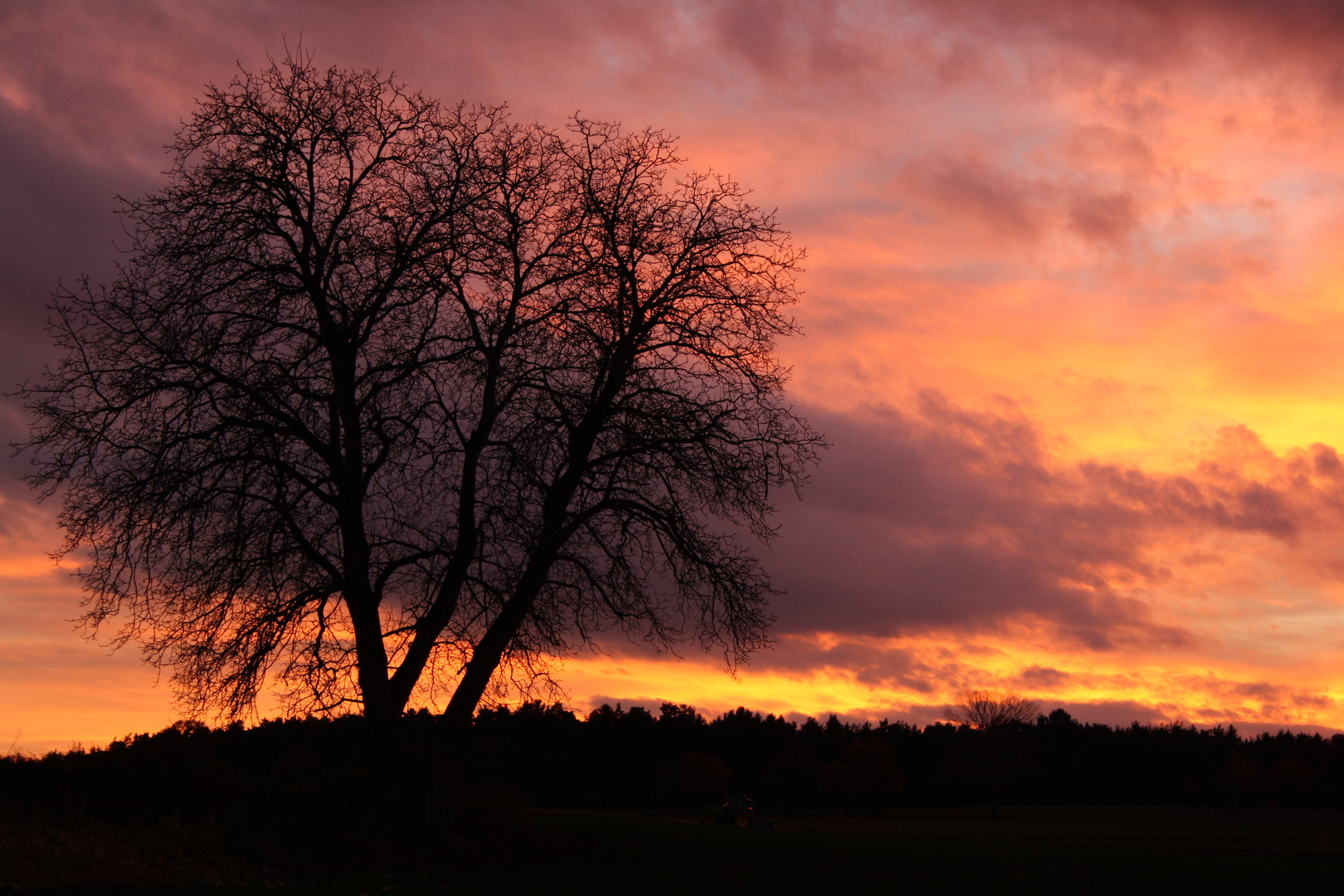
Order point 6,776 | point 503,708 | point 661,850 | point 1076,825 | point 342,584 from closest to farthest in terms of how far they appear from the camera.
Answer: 1. point 6,776
2. point 342,584
3. point 503,708
4. point 661,850
5. point 1076,825

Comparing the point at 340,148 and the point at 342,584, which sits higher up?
the point at 340,148

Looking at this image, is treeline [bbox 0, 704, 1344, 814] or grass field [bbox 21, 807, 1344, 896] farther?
treeline [bbox 0, 704, 1344, 814]

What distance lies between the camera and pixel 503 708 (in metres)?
14.7

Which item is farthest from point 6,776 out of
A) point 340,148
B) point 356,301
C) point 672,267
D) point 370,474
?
point 672,267

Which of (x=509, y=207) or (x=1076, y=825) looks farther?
(x=1076, y=825)

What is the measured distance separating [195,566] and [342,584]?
191 centimetres

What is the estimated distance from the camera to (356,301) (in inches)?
563

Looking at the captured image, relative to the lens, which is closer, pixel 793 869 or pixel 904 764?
pixel 793 869

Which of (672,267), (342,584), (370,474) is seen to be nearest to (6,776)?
(342,584)

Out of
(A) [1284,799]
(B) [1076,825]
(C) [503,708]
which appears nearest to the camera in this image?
(C) [503,708]

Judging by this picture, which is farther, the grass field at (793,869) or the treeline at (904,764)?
the treeline at (904,764)

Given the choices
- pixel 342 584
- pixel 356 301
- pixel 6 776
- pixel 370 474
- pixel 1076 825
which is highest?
pixel 356 301

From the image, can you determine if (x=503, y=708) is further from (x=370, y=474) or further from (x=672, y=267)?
(x=672, y=267)

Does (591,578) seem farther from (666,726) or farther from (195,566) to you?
(666,726)
